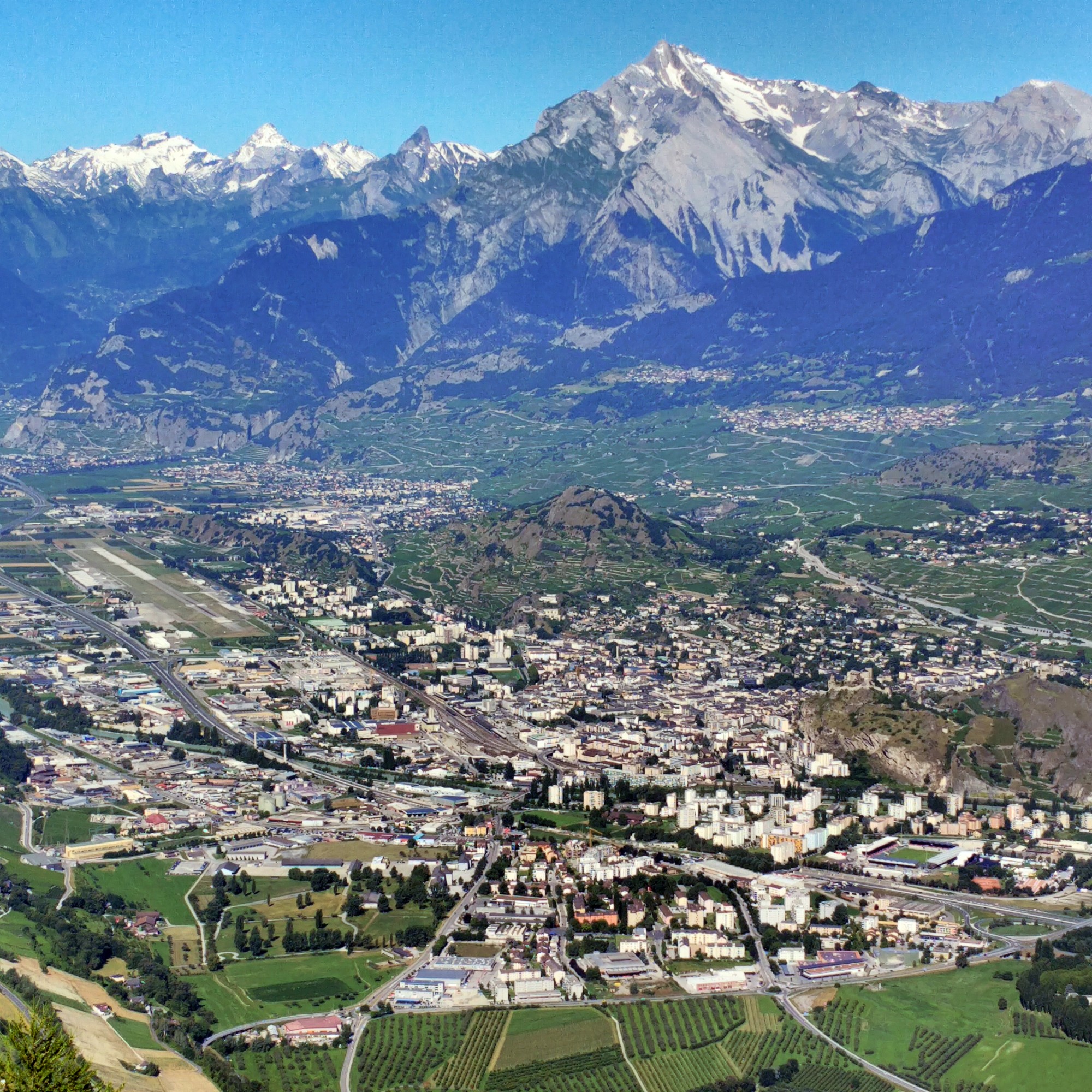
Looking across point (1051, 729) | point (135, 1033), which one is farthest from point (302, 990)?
point (1051, 729)

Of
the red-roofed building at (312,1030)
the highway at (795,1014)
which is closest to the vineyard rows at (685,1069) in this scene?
the highway at (795,1014)

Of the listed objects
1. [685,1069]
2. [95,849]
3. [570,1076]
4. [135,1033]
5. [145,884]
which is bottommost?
[685,1069]

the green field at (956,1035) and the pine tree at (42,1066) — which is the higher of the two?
the pine tree at (42,1066)

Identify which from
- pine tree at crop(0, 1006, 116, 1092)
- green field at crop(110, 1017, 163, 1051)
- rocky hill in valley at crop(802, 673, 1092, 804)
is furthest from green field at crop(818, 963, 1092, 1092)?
pine tree at crop(0, 1006, 116, 1092)

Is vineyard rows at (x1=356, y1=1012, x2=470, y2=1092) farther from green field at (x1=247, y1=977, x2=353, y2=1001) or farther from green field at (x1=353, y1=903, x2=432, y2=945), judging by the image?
Answer: green field at (x1=353, y1=903, x2=432, y2=945)

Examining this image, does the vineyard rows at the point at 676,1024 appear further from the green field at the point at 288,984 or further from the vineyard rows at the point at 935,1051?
the green field at the point at 288,984

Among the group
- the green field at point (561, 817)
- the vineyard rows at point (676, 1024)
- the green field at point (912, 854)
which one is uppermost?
the green field at point (561, 817)

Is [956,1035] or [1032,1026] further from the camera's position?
[1032,1026]

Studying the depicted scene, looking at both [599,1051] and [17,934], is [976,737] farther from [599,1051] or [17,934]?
[17,934]
